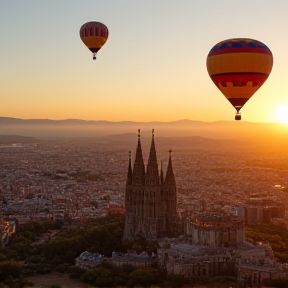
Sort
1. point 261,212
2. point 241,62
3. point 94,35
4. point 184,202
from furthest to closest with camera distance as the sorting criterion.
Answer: point 184,202 → point 261,212 → point 94,35 → point 241,62

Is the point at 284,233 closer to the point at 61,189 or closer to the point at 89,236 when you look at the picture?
the point at 89,236

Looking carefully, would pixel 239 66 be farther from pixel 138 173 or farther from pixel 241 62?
pixel 138 173

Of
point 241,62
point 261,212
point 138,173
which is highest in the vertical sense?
point 241,62

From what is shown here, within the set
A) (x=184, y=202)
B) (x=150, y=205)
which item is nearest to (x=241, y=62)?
(x=150, y=205)

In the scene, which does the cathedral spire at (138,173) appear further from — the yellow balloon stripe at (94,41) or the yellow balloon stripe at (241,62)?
the yellow balloon stripe at (241,62)

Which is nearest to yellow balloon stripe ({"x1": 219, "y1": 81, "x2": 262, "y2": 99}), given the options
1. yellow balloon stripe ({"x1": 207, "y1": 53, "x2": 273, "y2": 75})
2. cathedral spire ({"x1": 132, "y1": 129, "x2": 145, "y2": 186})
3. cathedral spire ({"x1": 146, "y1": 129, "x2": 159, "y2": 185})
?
yellow balloon stripe ({"x1": 207, "y1": 53, "x2": 273, "y2": 75})

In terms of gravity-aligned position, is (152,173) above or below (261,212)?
above

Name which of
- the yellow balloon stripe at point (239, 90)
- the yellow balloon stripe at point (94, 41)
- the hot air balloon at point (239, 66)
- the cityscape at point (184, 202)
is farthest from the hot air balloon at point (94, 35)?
the yellow balloon stripe at point (239, 90)
